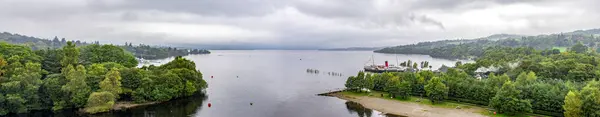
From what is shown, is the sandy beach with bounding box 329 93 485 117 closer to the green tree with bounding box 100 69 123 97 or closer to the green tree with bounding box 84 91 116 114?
the green tree with bounding box 100 69 123 97

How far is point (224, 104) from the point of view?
57.4m

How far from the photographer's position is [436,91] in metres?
54.4

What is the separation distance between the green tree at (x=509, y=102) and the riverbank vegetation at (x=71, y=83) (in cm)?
4425

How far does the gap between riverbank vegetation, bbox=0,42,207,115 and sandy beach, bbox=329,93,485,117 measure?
28.7 m

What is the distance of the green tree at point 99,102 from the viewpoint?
4812cm

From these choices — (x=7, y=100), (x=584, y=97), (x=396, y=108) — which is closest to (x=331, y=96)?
(x=396, y=108)

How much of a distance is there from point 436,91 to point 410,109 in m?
5.90

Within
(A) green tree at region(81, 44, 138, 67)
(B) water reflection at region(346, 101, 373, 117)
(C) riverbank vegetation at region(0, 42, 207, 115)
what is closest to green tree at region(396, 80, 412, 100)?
(B) water reflection at region(346, 101, 373, 117)

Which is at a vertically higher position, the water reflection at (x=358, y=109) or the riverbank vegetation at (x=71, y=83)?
the riverbank vegetation at (x=71, y=83)

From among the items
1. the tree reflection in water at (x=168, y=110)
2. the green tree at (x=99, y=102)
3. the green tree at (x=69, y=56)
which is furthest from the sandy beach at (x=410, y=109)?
the green tree at (x=69, y=56)

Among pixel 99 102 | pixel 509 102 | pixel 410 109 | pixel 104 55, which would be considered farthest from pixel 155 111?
pixel 509 102

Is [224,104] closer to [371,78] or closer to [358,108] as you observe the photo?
[358,108]

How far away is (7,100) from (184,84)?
2260 cm

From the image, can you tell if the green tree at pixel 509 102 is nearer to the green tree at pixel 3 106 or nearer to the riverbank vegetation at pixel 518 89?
the riverbank vegetation at pixel 518 89
